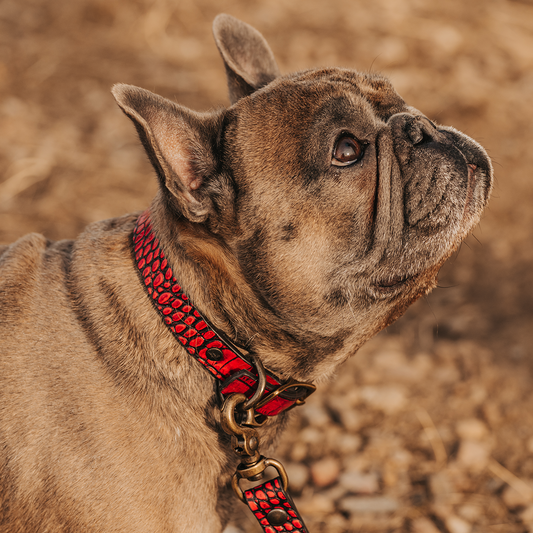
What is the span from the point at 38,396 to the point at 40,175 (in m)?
4.08

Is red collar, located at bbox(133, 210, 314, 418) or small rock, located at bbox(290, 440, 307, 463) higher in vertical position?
red collar, located at bbox(133, 210, 314, 418)

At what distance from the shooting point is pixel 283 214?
2.50 m

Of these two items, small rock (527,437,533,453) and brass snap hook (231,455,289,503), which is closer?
brass snap hook (231,455,289,503)

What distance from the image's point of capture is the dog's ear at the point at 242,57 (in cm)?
316

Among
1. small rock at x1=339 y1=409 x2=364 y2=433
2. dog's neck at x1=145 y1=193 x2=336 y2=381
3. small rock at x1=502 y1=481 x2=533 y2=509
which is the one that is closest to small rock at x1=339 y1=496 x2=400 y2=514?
small rock at x1=339 y1=409 x2=364 y2=433

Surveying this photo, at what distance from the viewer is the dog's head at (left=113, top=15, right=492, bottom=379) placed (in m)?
2.49

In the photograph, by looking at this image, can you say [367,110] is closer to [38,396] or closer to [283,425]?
[283,425]

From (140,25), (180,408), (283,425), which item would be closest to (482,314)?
(283,425)

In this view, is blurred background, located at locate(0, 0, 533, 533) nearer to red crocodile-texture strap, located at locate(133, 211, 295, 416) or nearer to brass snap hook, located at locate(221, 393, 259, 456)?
brass snap hook, located at locate(221, 393, 259, 456)

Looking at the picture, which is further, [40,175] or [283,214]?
[40,175]

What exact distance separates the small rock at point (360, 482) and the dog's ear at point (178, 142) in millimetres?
2206

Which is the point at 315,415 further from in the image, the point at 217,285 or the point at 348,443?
the point at 217,285

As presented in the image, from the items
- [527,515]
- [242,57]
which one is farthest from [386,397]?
[242,57]

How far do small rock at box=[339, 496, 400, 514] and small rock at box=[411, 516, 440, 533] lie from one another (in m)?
0.15
